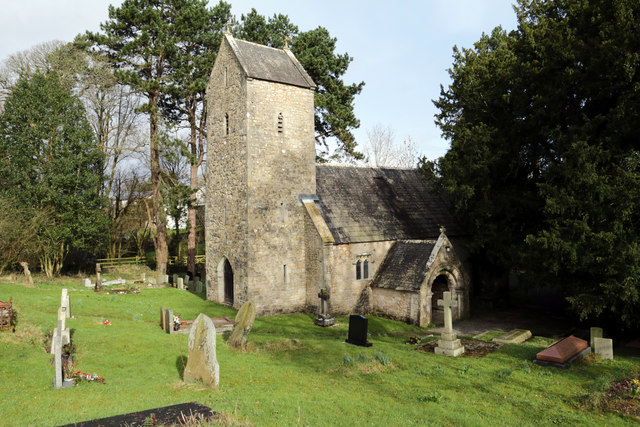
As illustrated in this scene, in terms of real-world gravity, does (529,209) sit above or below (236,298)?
above

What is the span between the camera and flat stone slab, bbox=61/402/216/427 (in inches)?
295

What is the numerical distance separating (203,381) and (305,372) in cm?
286

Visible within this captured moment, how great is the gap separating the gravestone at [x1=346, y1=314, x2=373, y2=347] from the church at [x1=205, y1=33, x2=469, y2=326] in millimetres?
3975

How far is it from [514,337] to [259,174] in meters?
13.3

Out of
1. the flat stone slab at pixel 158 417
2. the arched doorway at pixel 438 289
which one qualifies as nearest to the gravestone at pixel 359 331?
A: the flat stone slab at pixel 158 417

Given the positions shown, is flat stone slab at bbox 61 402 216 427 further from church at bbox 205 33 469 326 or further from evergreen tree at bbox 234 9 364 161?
evergreen tree at bbox 234 9 364 161

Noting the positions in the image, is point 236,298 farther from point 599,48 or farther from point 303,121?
point 599,48

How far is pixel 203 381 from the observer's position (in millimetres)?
10273

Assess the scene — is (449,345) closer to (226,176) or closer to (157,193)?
(226,176)

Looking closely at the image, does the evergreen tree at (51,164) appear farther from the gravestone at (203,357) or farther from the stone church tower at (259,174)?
the gravestone at (203,357)

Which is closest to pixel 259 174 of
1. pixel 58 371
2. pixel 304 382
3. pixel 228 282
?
pixel 228 282

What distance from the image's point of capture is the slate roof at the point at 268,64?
20828 mm

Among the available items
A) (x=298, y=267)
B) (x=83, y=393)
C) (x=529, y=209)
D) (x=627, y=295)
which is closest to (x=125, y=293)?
(x=298, y=267)

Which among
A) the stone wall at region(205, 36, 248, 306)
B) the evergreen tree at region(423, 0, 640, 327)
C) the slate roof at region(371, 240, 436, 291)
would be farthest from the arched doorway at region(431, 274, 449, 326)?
the stone wall at region(205, 36, 248, 306)
